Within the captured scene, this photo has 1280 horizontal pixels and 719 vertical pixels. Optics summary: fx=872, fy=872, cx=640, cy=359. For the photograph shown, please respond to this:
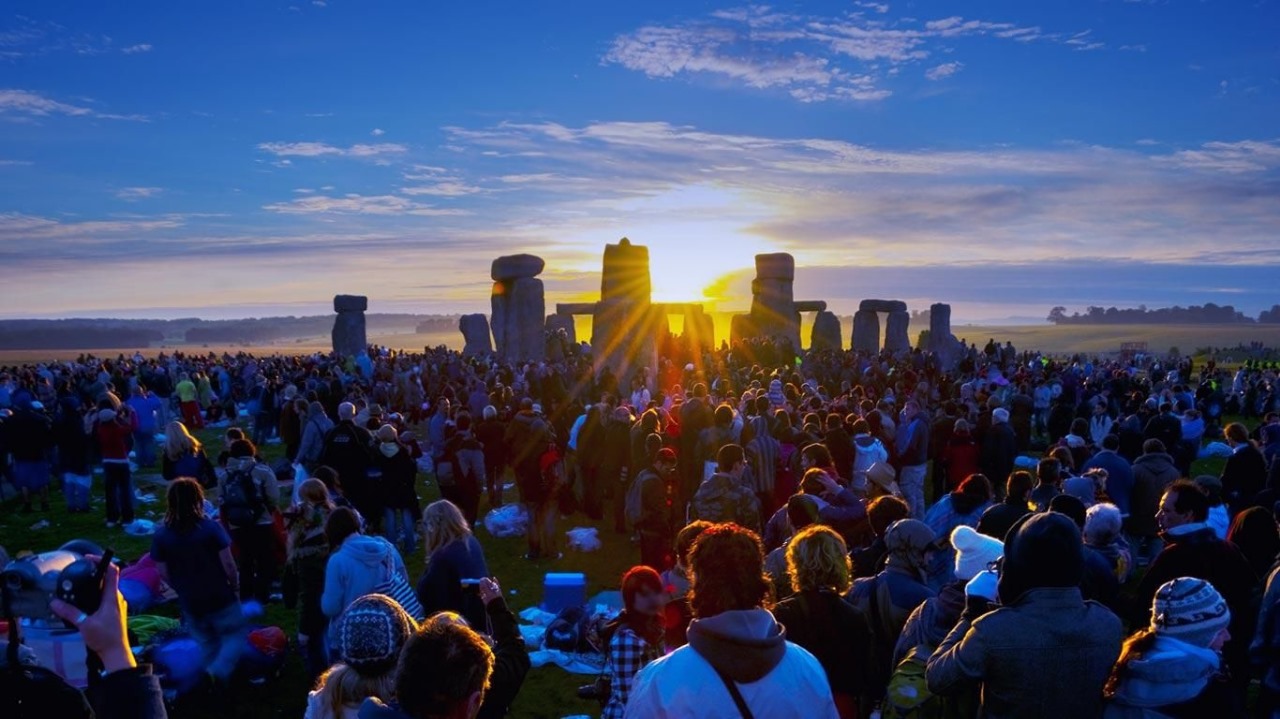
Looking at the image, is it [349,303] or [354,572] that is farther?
[349,303]

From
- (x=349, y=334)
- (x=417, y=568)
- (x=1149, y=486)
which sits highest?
(x=349, y=334)

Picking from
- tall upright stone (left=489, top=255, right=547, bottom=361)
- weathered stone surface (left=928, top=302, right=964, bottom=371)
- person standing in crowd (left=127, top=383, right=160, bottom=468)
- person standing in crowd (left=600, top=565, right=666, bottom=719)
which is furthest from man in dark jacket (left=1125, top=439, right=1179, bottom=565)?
weathered stone surface (left=928, top=302, right=964, bottom=371)

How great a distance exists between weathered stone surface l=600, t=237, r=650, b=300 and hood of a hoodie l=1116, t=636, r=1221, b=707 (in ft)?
72.7

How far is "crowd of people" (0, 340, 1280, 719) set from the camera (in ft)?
10.3

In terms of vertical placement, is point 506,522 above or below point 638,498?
below

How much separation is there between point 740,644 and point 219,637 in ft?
17.4

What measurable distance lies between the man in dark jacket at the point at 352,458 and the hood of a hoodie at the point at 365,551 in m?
4.07

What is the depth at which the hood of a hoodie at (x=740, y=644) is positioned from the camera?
9.59 feet

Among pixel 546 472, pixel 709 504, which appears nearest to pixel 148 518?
pixel 546 472

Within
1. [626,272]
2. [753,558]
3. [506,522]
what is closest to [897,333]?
[626,272]

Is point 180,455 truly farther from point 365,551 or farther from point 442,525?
point 442,525

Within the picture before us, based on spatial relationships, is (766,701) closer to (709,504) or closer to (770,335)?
(709,504)

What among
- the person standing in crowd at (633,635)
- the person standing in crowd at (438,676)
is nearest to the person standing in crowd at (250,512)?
the person standing in crowd at (633,635)

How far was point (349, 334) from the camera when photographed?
3450 cm
